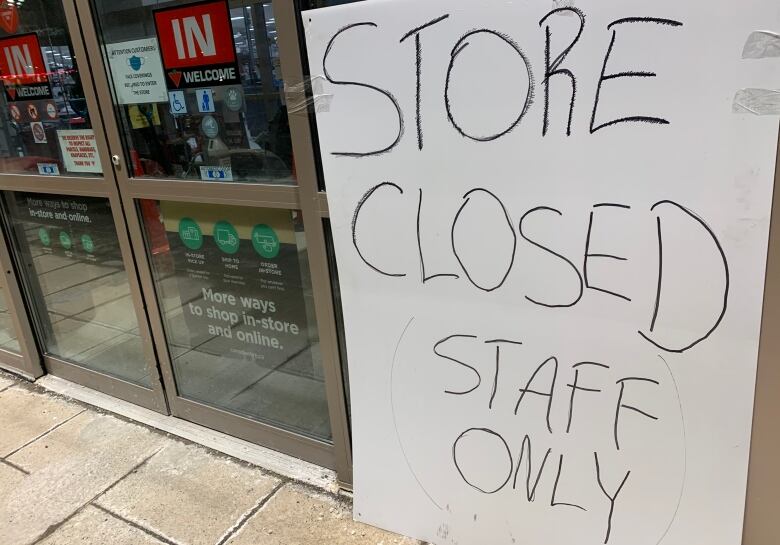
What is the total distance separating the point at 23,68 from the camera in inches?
125

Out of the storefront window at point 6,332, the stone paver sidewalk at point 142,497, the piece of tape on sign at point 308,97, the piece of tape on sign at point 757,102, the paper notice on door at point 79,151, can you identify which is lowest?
the stone paver sidewalk at point 142,497

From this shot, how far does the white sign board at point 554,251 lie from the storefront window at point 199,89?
0.41m

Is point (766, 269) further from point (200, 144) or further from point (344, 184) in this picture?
point (200, 144)

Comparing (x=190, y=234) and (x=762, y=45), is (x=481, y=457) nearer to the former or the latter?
(x=762, y=45)

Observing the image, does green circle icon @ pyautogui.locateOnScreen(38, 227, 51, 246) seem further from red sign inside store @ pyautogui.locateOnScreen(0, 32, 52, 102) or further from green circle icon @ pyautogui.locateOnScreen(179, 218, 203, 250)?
green circle icon @ pyautogui.locateOnScreen(179, 218, 203, 250)

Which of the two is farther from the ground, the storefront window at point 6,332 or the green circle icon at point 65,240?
the green circle icon at point 65,240

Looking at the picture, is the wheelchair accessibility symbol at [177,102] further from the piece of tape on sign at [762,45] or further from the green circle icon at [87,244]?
the piece of tape on sign at [762,45]

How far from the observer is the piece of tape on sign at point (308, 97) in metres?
1.97

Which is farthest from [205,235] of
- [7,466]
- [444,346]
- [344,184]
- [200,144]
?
[7,466]

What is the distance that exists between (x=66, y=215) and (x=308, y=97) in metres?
2.02

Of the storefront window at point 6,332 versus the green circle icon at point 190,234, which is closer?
the green circle icon at point 190,234

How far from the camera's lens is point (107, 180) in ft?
9.65

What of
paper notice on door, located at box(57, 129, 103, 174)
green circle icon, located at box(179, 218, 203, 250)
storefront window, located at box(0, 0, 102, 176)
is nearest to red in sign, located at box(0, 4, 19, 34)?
storefront window, located at box(0, 0, 102, 176)

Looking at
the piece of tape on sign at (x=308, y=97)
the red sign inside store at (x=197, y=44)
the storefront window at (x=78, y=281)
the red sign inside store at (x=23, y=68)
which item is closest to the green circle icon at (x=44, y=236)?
the storefront window at (x=78, y=281)
